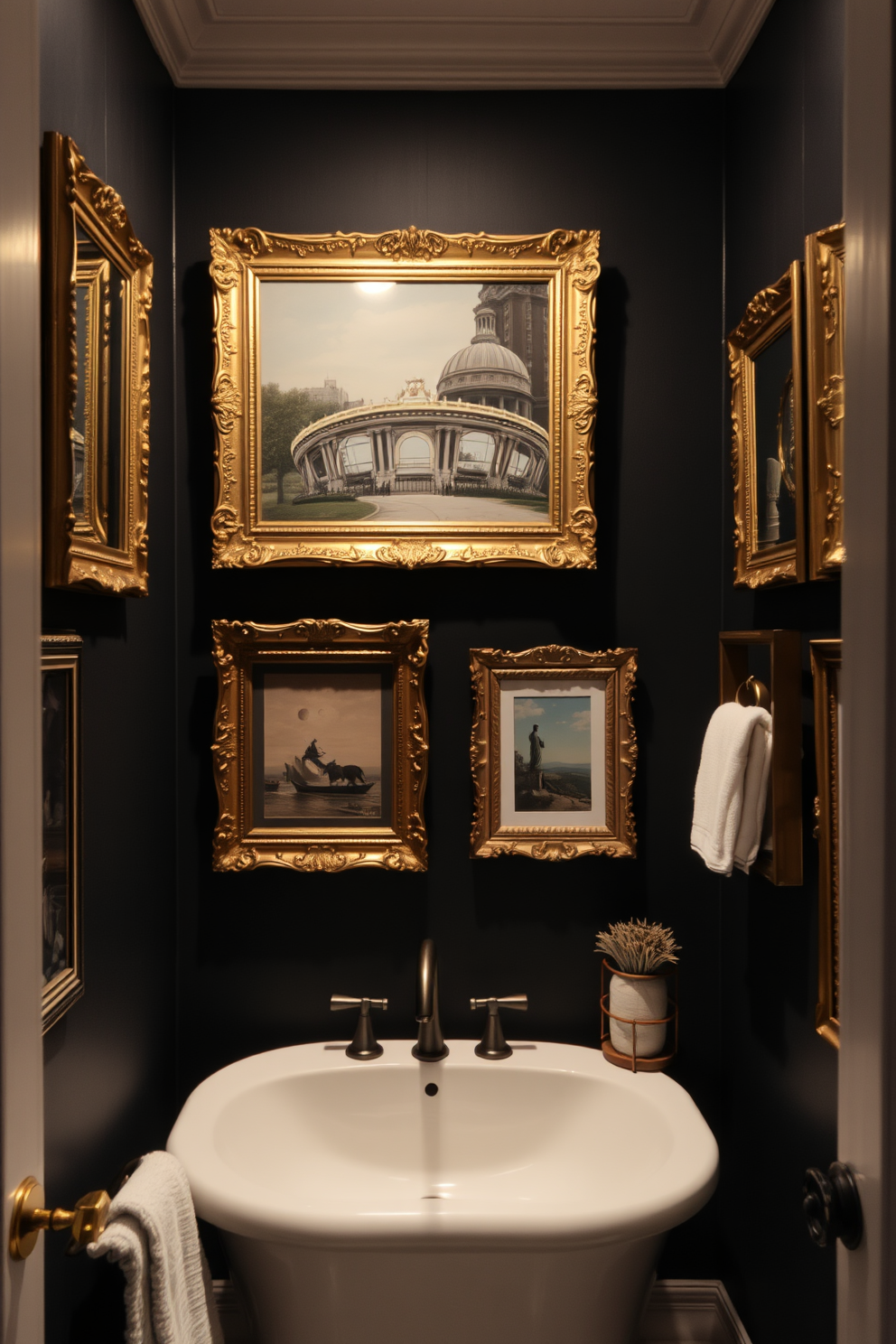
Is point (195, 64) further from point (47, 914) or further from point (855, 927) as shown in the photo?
point (855, 927)

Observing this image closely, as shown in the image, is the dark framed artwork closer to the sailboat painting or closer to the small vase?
the sailboat painting

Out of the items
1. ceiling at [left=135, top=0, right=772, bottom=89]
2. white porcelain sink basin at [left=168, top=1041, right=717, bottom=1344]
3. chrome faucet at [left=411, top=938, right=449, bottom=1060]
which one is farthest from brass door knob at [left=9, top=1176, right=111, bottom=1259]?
ceiling at [left=135, top=0, right=772, bottom=89]

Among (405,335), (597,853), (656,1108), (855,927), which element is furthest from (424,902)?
(855,927)

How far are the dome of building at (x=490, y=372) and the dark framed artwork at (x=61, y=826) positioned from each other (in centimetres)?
99

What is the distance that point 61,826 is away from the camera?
1.33 meters

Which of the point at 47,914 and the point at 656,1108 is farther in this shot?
the point at 656,1108

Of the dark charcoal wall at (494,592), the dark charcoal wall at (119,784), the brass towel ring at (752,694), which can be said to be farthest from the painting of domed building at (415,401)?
the brass towel ring at (752,694)

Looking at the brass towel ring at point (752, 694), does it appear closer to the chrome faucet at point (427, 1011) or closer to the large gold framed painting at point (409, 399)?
the large gold framed painting at point (409, 399)

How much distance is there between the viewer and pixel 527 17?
188 cm

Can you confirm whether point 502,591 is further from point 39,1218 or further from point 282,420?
point 39,1218

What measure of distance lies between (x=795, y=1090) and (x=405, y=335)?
5.23 feet

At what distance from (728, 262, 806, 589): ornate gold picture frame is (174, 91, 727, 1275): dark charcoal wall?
0.23 metres

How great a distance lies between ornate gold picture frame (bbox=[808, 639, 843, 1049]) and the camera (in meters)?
1.39

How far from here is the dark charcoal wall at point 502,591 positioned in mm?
1977
